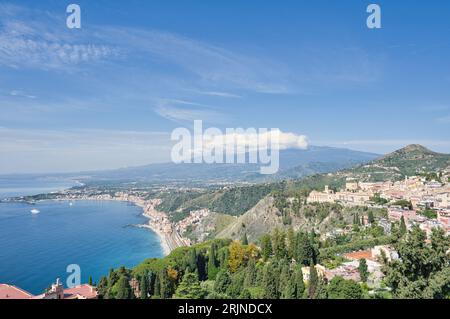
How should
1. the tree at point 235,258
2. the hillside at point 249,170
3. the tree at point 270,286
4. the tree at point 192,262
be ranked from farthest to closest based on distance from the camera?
the hillside at point 249,170, the tree at point 192,262, the tree at point 235,258, the tree at point 270,286

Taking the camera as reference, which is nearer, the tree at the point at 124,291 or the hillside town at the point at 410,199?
the tree at the point at 124,291

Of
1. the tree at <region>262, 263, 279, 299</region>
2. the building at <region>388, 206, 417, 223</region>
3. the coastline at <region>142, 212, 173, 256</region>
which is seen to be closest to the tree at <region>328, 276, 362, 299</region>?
the tree at <region>262, 263, 279, 299</region>

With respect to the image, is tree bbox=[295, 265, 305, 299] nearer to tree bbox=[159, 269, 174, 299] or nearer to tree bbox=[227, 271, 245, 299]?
tree bbox=[227, 271, 245, 299]

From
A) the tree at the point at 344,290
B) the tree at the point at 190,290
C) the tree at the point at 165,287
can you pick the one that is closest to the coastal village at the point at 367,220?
the tree at the point at 344,290

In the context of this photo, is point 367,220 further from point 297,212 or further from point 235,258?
point 235,258

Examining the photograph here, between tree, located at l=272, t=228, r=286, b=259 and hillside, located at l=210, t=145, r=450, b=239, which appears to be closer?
tree, located at l=272, t=228, r=286, b=259
